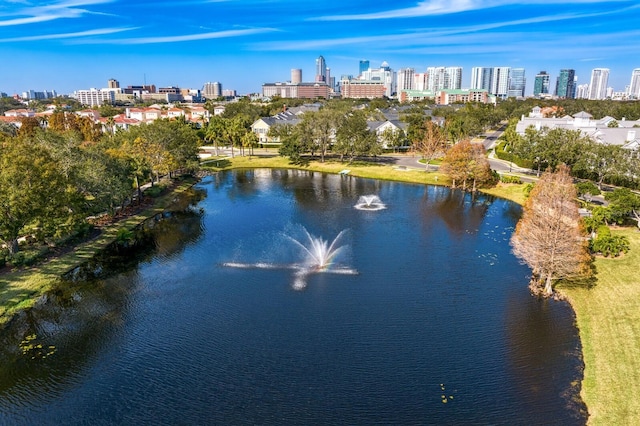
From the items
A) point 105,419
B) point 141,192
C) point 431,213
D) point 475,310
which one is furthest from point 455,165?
point 105,419

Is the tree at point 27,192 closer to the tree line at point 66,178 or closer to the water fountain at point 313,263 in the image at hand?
the tree line at point 66,178

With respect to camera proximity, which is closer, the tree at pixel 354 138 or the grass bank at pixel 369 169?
the grass bank at pixel 369 169

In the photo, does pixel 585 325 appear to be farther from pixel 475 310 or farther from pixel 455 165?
pixel 455 165

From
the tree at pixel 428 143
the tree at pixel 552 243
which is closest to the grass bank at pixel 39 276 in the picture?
the tree at pixel 552 243

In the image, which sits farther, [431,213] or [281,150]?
[281,150]

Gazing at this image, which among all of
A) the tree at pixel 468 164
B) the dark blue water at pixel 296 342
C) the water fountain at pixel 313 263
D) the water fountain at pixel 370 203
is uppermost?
the tree at pixel 468 164

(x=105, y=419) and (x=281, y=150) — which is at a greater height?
(x=281, y=150)
